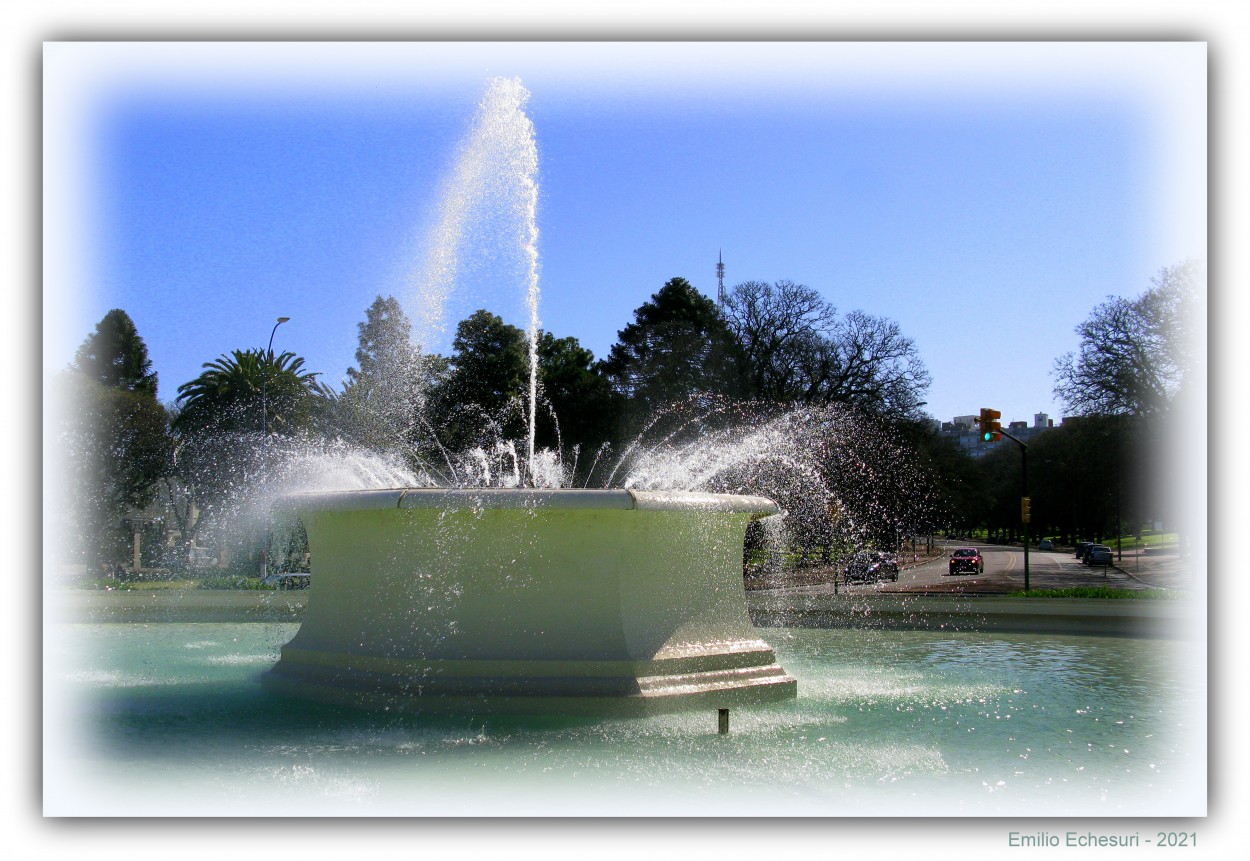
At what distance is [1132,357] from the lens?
3872 centimetres

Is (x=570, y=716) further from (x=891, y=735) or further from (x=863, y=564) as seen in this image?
(x=863, y=564)

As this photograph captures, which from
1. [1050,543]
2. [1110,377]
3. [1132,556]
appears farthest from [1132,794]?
[1050,543]

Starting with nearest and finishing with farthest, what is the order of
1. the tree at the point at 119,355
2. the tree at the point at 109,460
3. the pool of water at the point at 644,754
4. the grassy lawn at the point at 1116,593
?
the pool of water at the point at 644,754, the grassy lawn at the point at 1116,593, the tree at the point at 109,460, the tree at the point at 119,355

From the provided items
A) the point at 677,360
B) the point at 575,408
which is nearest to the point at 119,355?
the point at 575,408

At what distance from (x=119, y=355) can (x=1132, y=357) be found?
48.9 metres

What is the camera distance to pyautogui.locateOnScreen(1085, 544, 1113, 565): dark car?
47.0 m

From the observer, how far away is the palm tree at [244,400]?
144 ft

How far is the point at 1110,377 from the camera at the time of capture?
1564 inches

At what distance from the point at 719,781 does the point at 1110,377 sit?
38.6 m

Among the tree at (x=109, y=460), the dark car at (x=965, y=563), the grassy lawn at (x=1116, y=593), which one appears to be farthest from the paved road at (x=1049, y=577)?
the tree at (x=109, y=460)

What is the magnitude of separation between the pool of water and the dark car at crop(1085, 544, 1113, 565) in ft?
135

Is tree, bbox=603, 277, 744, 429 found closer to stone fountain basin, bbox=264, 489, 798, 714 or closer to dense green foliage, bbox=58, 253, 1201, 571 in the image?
dense green foliage, bbox=58, 253, 1201, 571

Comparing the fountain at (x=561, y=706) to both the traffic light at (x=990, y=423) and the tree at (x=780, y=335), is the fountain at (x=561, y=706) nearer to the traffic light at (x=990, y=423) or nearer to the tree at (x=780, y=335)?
the traffic light at (x=990, y=423)

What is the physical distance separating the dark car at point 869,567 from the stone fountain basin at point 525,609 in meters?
20.4
